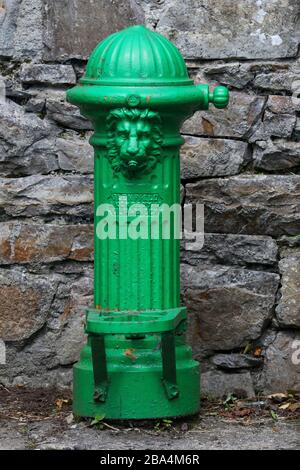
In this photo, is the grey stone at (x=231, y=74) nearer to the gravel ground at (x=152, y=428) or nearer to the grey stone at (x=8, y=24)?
the grey stone at (x=8, y=24)

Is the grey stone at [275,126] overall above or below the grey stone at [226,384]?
above

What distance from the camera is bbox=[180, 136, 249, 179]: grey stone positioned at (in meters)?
4.43

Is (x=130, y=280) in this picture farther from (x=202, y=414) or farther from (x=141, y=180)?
(x=202, y=414)

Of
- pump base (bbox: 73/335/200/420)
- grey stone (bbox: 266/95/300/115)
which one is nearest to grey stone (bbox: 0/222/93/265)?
pump base (bbox: 73/335/200/420)

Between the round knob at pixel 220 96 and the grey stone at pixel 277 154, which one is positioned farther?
the grey stone at pixel 277 154

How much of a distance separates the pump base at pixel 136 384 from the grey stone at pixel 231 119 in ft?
2.69

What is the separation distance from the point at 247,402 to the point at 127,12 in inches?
59.0

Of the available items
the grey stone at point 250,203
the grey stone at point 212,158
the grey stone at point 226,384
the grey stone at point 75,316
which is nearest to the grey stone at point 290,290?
the grey stone at point 250,203

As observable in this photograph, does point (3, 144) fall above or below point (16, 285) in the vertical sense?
above

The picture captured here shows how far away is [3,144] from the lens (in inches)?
175

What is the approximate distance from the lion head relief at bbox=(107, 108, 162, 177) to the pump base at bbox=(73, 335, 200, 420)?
59 centimetres

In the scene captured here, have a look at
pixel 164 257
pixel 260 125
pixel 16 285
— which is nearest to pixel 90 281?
pixel 16 285

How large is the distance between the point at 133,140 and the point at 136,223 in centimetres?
28

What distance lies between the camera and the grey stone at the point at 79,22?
4.44 m
